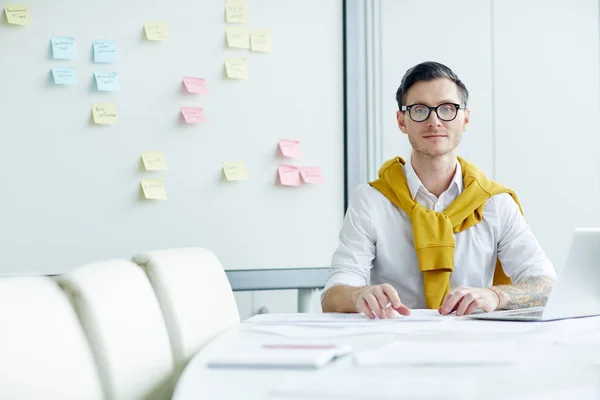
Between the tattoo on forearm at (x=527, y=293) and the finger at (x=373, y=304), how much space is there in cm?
38

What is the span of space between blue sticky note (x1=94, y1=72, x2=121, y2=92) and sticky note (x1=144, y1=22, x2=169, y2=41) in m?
0.18

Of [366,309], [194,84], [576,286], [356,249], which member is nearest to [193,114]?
[194,84]

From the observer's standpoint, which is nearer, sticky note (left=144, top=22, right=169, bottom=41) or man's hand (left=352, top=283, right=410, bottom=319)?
man's hand (left=352, top=283, right=410, bottom=319)

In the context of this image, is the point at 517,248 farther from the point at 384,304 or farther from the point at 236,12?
the point at 236,12

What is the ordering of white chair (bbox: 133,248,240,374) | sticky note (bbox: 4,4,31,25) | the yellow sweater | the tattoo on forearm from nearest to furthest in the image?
white chair (bbox: 133,248,240,374), the tattoo on forearm, the yellow sweater, sticky note (bbox: 4,4,31,25)

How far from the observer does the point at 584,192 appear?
3086 mm

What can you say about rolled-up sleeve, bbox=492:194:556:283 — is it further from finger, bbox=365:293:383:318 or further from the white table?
the white table

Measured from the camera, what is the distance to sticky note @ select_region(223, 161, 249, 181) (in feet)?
8.64

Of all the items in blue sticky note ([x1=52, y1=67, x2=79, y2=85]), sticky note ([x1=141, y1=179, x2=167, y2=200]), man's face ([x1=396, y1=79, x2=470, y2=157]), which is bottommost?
sticky note ([x1=141, y1=179, x2=167, y2=200])

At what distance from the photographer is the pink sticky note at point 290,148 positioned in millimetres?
2689

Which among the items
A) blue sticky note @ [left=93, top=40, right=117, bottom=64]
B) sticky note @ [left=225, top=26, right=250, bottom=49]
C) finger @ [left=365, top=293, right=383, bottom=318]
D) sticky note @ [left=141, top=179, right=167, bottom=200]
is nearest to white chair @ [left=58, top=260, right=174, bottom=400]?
finger @ [left=365, top=293, right=383, bottom=318]

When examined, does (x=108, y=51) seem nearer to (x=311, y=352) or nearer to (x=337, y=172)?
(x=337, y=172)

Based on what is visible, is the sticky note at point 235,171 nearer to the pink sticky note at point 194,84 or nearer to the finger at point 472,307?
the pink sticky note at point 194,84

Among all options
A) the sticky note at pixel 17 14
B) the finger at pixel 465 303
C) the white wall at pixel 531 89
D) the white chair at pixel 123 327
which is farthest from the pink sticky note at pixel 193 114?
the white chair at pixel 123 327
